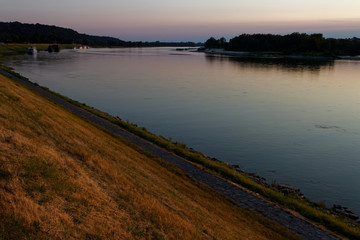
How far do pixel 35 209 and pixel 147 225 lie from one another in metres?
3.01

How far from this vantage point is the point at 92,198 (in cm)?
894

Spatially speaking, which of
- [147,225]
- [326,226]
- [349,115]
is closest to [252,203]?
[326,226]

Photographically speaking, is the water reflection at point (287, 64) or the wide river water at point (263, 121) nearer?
the wide river water at point (263, 121)

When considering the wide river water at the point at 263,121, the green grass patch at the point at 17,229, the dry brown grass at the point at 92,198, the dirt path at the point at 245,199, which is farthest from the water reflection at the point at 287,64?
the green grass patch at the point at 17,229

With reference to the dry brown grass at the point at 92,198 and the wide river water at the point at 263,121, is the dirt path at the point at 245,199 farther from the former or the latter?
the wide river water at the point at 263,121

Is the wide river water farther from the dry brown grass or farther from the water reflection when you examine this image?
the water reflection

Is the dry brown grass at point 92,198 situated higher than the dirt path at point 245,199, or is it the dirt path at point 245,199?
the dry brown grass at point 92,198

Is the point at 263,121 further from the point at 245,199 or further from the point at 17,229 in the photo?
the point at 17,229

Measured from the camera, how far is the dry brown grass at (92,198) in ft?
24.1

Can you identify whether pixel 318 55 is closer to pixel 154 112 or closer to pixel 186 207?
pixel 154 112

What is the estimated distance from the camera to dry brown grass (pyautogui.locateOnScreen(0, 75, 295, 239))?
7332 mm

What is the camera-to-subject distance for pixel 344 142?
25.9 m

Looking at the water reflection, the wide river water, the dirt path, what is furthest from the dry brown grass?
the water reflection

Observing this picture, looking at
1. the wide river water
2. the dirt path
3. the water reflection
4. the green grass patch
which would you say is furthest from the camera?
the water reflection
